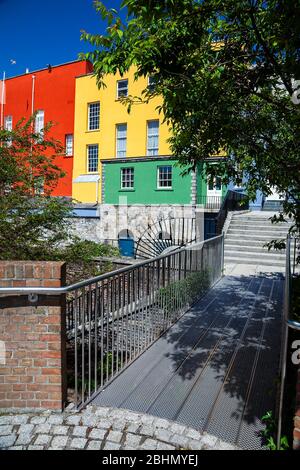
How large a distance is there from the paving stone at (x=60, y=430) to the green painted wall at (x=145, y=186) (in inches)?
640

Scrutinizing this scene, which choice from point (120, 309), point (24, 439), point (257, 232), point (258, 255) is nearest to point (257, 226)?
point (257, 232)

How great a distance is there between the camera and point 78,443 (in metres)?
2.63

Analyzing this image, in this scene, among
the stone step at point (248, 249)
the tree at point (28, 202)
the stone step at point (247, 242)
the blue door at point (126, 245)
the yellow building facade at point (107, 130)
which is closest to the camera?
the tree at point (28, 202)

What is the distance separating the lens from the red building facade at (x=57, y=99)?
92.9 feet

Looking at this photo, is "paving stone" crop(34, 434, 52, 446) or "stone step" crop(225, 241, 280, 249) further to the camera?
Answer: "stone step" crop(225, 241, 280, 249)

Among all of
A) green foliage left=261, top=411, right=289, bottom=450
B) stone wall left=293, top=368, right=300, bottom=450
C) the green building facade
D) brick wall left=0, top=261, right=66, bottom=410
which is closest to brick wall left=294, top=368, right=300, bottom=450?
stone wall left=293, top=368, right=300, bottom=450

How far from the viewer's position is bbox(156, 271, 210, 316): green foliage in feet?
16.9

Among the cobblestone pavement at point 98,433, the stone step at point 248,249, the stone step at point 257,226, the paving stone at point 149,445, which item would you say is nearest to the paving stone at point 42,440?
the cobblestone pavement at point 98,433

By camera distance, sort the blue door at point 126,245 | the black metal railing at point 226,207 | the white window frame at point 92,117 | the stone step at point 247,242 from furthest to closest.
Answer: the white window frame at point 92,117 → the blue door at point 126,245 → the black metal railing at point 226,207 → the stone step at point 247,242

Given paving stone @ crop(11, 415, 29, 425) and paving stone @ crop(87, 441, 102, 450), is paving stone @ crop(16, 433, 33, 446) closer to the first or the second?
paving stone @ crop(11, 415, 29, 425)

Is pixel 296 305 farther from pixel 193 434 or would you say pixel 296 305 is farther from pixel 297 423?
pixel 193 434

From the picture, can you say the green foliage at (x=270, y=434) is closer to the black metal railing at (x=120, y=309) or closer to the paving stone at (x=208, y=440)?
the paving stone at (x=208, y=440)

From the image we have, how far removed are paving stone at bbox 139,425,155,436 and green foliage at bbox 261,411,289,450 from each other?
3.04 ft

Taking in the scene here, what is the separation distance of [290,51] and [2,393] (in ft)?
13.4
